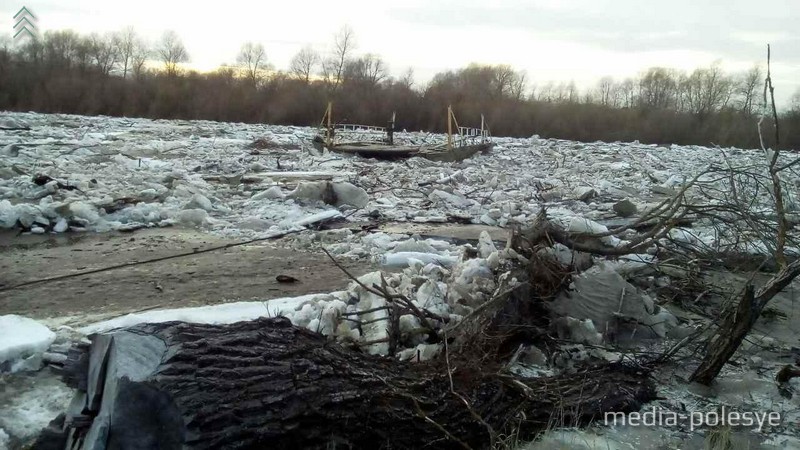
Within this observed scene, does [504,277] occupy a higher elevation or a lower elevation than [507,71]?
lower

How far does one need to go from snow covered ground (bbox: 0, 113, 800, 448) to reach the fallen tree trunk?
11.0 inches

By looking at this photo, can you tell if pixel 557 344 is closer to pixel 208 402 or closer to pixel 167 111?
pixel 208 402

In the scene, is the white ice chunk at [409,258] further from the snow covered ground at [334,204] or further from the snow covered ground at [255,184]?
the snow covered ground at [255,184]

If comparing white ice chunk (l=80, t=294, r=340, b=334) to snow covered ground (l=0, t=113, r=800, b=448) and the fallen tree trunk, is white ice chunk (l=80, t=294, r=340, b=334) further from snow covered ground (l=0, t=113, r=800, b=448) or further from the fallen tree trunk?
the fallen tree trunk

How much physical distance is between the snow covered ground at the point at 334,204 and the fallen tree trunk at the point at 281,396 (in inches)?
11.0

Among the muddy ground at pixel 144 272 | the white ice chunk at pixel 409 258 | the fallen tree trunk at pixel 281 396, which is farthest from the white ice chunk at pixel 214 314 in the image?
the white ice chunk at pixel 409 258

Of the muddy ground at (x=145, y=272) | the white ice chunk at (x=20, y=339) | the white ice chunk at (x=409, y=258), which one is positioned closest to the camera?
the white ice chunk at (x=20, y=339)

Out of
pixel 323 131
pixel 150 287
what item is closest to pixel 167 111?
pixel 323 131

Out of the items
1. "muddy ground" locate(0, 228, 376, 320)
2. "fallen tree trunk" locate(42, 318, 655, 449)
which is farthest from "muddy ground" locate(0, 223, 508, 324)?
"fallen tree trunk" locate(42, 318, 655, 449)

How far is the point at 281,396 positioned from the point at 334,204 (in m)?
6.58

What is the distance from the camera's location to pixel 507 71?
5003 cm

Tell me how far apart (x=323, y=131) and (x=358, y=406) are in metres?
20.0

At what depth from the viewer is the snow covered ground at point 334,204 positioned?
148 inches

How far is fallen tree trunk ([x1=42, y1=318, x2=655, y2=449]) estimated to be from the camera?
1927 millimetres
